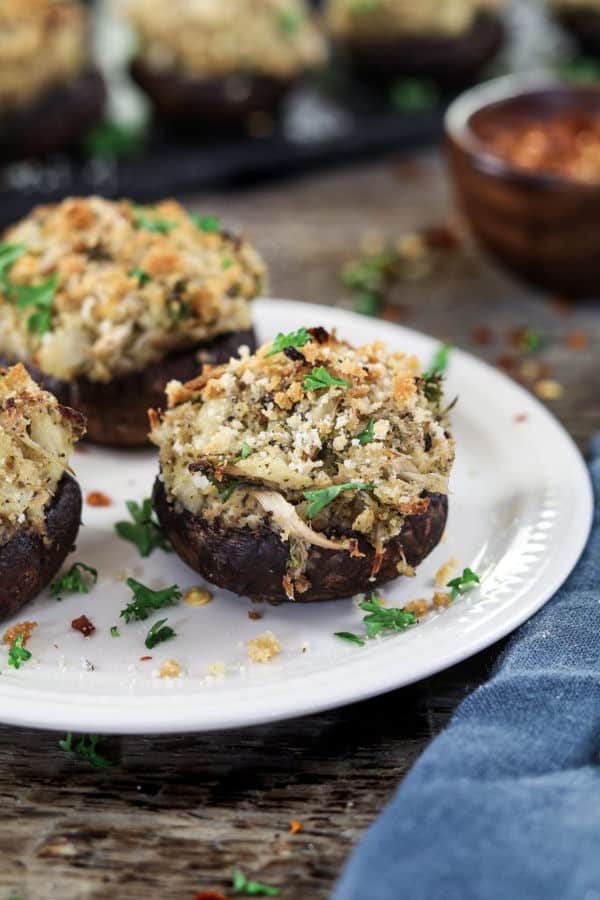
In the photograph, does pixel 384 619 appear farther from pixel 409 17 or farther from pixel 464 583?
pixel 409 17


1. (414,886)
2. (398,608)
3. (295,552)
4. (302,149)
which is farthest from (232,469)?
(302,149)

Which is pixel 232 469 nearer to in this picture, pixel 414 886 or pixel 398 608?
pixel 398 608

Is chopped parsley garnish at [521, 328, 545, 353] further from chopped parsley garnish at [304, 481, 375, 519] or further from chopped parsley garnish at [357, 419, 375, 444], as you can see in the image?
chopped parsley garnish at [304, 481, 375, 519]

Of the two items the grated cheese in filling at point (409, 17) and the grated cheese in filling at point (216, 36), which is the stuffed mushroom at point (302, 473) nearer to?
the grated cheese in filling at point (216, 36)

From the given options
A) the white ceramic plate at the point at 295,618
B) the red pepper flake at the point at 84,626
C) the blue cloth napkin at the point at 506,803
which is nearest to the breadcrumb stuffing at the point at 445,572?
the white ceramic plate at the point at 295,618

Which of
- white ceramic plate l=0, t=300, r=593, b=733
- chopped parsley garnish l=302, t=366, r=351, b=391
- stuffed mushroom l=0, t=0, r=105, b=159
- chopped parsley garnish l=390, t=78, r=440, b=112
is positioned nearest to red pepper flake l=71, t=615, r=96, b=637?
white ceramic plate l=0, t=300, r=593, b=733

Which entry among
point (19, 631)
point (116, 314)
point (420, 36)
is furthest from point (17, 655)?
point (420, 36)

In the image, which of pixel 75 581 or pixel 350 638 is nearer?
pixel 350 638
